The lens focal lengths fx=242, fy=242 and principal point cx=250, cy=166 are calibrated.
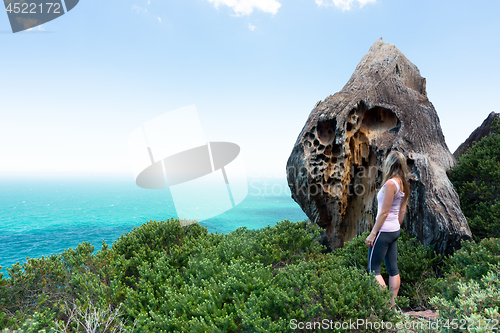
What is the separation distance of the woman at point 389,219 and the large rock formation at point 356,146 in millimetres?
3243

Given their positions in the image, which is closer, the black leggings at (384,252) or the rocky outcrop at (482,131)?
the black leggings at (384,252)

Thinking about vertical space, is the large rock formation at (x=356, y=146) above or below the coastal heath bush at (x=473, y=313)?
above

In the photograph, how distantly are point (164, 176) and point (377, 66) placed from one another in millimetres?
8551

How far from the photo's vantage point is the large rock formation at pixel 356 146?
7.61 m

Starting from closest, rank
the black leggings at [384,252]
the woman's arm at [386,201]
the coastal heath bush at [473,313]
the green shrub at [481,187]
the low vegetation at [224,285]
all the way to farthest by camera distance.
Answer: the coastal heath bush at [473,313]
the low vegetation at [224,285]
the woman's arm at [386,201]
the black leggings at [384,252]
the green shrub at [481,187]

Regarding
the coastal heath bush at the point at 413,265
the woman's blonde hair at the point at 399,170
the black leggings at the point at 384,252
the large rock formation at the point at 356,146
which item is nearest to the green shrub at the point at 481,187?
the large rock formation at the point at 356,146

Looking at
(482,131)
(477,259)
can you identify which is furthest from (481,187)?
(482,131)

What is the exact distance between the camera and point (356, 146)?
806cm

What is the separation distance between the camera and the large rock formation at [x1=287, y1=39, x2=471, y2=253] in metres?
7.61

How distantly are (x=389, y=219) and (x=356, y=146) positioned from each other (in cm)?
442

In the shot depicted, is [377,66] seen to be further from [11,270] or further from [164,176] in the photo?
[11,270]

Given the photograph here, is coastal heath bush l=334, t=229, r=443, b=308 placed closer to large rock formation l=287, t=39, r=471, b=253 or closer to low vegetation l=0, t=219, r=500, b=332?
low vegetation l=0, t=219, r=500, b=332

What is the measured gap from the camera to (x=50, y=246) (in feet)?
87.6

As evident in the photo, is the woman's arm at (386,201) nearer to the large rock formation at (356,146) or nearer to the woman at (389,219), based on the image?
the woman at (389,219)
